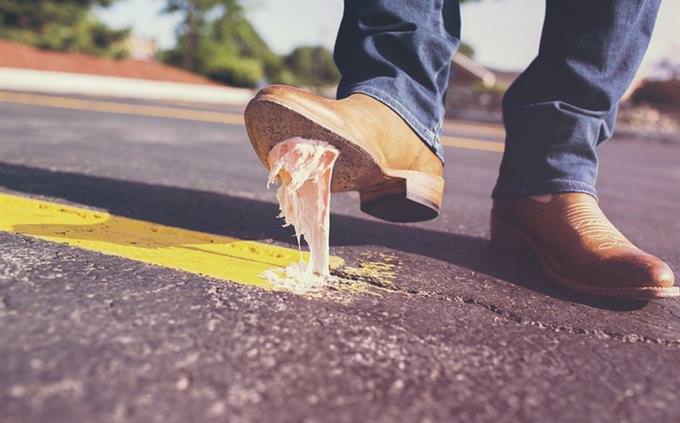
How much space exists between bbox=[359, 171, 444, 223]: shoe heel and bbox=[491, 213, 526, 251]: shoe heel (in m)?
0.32

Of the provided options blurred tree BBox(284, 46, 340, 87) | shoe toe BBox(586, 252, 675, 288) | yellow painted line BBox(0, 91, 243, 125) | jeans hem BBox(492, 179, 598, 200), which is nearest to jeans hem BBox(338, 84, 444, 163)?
jeans hem BBox(492, 179, 598, 200)

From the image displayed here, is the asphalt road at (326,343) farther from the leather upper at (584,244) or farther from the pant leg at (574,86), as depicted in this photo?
the pant leg at (574,86)

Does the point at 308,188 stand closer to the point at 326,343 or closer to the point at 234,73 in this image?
the point at 326,343

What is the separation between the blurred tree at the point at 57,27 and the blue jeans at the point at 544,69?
23.4m

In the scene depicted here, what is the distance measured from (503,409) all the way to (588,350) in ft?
1.06

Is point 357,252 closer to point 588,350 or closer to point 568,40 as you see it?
point 588,350

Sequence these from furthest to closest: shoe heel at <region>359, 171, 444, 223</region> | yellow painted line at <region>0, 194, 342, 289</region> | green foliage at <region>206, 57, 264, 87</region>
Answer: green foliage at <region>206, 57, 264, 87</region> < shoe heel at <region>359, 171, 444, 223</region> < yellow painted line at <region>0, 194, 342, 289</region>

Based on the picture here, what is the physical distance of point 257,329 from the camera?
0.93m

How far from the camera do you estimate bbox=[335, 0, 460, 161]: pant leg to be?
149 cm

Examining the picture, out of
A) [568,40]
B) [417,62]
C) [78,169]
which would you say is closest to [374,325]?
[417,62]

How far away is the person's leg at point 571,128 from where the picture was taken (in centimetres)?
144

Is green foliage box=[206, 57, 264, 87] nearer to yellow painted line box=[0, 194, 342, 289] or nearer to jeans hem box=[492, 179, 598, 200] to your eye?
yellow painted line box=[0, 194, 342, 289]

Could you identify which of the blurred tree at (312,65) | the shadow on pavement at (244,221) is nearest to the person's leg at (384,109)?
the shadow on pavement at (244,221)

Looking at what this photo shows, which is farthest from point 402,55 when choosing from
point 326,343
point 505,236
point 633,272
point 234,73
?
point 234,73
